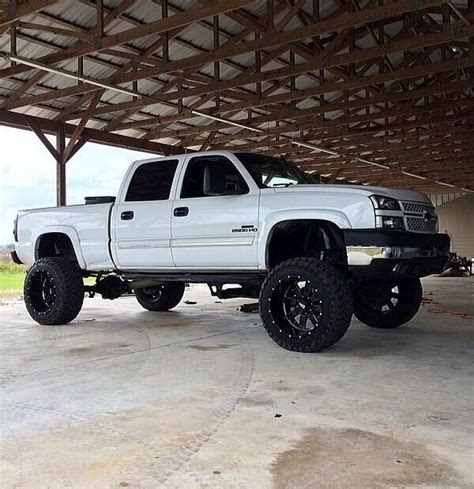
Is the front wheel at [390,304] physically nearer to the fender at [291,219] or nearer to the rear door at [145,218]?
the fender at [291,219]

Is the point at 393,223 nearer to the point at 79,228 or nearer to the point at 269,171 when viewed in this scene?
the point at 269,171

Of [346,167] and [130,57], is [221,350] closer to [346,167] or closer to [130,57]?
[130,57]

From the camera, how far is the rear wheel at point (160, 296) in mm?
8867

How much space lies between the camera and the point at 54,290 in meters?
7.30

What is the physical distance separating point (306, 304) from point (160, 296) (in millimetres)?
4006

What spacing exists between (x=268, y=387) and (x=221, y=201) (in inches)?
95.6

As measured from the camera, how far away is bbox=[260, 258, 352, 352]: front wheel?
5102 millimetres

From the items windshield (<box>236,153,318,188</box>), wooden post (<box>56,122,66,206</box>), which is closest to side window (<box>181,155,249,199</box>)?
windshield (<box>236,153,318,188</box>)

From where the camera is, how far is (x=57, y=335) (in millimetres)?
6520

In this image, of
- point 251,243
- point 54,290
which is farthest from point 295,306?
point 54,290

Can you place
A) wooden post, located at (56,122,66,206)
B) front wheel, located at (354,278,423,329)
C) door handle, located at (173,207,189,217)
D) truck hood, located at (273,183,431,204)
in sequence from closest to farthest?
1. truck hood, located at (273,183,431,204)
2. door handle, located at (173,207,189,217)
3. front wheel, located at (354,278,423,329)
4. wooden post, located at (56,122,66,206)

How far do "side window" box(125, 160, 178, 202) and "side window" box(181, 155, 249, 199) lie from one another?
9.2 inches

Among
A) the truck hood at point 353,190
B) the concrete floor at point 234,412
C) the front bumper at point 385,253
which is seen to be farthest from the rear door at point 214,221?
the front bumper at point 385,253

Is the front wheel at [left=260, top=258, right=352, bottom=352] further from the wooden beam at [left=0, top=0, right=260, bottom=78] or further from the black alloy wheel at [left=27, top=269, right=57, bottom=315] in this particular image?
the black alloy wheel at [left=27, top=269, right=57, bottom=315]
